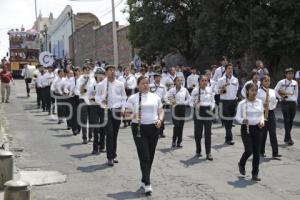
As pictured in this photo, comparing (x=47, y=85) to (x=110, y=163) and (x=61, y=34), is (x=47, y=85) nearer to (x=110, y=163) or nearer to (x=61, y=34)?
(x=110, y=163)

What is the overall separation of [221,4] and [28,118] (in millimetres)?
9437

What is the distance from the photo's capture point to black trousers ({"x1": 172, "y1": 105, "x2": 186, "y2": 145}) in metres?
13.3

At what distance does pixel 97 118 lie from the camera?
40.7 ft

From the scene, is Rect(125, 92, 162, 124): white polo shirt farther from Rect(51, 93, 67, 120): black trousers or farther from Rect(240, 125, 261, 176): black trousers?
Rect(51, 93, 67, 120): black trousers

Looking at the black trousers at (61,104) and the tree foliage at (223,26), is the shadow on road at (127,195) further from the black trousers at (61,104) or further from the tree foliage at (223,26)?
the tree foliage at (223,26)

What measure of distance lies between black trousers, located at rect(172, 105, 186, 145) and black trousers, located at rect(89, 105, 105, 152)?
183 centimetres

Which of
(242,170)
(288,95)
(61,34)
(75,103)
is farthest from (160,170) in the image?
(61,34)

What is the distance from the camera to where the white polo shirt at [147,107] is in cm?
891

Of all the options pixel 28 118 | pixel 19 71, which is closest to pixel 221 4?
pixel 28 118

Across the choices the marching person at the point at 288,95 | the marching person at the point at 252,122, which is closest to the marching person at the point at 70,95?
the marching person at the point at 288,95

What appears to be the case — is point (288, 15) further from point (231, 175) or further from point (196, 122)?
point (231, 175)

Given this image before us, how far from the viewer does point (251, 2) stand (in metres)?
22.9

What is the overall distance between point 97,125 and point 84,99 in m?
2.13

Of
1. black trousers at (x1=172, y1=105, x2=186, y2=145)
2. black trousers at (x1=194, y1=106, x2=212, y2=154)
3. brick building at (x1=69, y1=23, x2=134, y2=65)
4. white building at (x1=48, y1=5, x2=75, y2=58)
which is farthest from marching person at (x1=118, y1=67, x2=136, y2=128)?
white building at (x1=48, y1=5, x2=75, y2=58)
